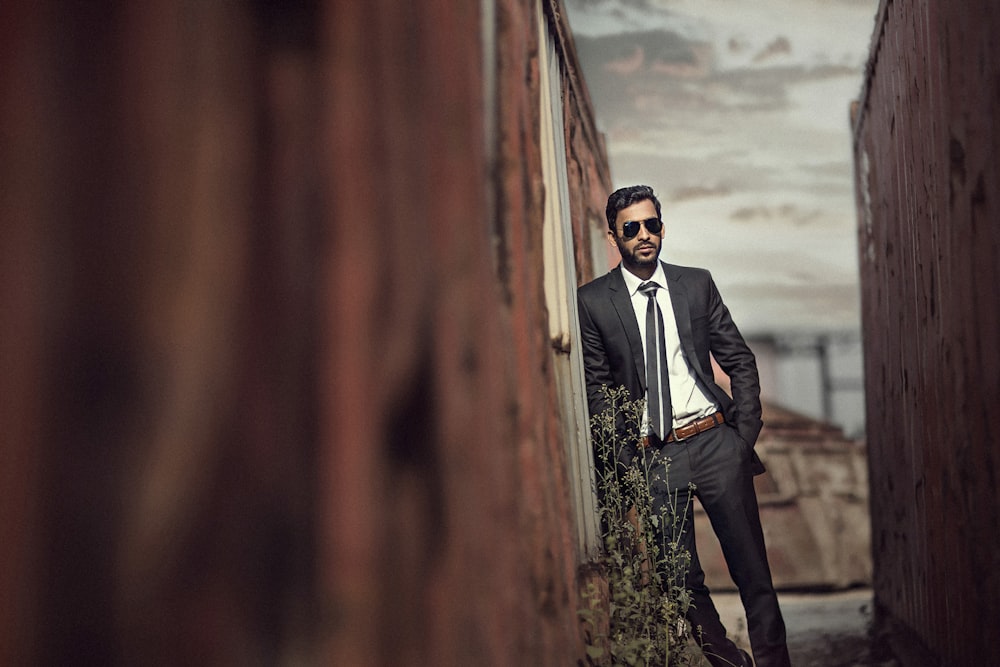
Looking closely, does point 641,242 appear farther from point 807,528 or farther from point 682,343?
point 807,528

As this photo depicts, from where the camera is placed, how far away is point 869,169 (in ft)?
20.2

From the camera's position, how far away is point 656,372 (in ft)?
13.0

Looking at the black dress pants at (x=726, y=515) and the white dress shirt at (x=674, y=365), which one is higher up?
the white dress shirt at (x=674, y=365)

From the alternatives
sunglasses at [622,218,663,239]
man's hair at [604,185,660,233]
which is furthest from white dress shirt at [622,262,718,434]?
man's hair at [604,185,660,233]

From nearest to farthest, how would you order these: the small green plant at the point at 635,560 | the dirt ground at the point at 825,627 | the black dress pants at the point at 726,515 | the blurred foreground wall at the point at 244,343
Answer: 1. the blurred foreground wall at the point at 244,343
2. the small green plant at the point at 635,560
3. the black dress pants at the point at 726,515
4. the dirt ground at the point at 825,627

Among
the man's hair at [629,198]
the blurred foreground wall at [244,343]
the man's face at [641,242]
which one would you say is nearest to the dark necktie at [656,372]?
the man's face at [641,242]

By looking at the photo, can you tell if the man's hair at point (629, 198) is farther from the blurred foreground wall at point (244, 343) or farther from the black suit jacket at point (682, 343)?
the blurred foreground wall at point (244, 343)

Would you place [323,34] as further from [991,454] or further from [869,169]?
[869,169]

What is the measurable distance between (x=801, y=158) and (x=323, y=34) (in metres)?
74.4

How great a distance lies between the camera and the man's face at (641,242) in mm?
4129

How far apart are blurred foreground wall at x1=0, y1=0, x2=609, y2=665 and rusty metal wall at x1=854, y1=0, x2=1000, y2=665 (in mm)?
1981

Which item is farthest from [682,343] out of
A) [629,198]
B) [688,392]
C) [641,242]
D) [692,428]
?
[629,198]

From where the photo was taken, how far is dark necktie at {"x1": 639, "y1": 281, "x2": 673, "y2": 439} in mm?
3906

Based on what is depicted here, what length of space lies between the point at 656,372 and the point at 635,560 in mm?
775
